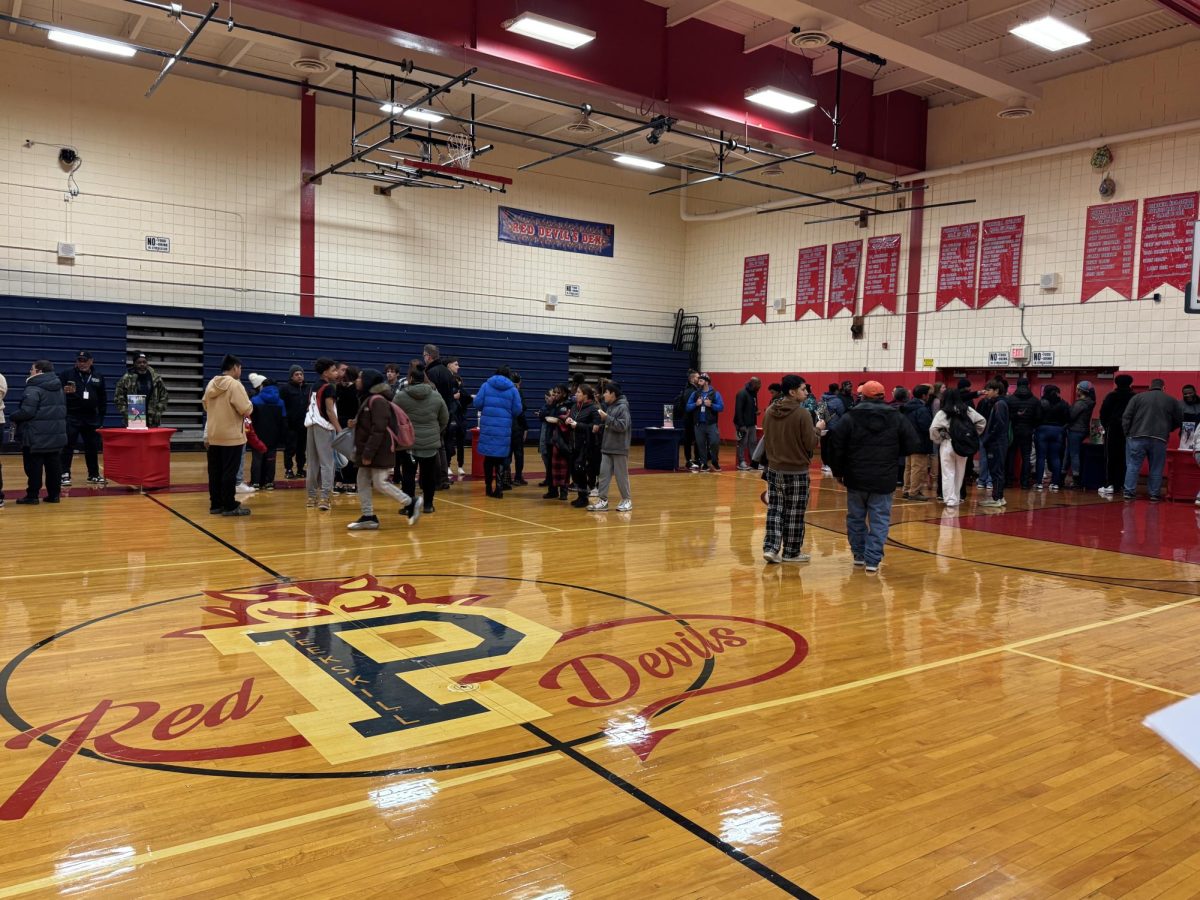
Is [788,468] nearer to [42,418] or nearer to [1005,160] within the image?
[42,418]

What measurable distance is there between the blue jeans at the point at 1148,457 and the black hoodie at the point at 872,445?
6.86 metres

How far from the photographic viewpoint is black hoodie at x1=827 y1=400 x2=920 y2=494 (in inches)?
254

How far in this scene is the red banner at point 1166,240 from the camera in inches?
498

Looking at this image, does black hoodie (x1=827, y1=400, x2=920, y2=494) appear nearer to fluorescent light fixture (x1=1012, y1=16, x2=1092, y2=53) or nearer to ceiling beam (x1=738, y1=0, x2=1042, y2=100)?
ceiling beam (x1=738, y1=0, x2=1042, y2=100)

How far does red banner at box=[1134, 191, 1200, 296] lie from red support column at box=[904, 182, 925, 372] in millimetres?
3825

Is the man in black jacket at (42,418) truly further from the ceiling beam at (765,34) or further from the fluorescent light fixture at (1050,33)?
the fluorescent light fixture at (1050,33)

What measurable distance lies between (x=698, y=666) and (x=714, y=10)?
31.9 ft

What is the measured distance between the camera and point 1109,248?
13.6 metres

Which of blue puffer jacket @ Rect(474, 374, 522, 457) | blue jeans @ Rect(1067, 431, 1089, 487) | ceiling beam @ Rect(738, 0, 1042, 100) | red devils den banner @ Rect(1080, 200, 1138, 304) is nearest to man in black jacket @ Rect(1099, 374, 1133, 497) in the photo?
blue jeans @ Rect(1067, 431, 1089, 487)

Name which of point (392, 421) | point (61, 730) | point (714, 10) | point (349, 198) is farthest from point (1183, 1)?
point (349, 198)

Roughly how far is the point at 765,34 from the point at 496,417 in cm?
650

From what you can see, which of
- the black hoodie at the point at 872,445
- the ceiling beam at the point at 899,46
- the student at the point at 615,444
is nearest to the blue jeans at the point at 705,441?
the student at the point at 615,444

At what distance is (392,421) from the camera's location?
301 inches

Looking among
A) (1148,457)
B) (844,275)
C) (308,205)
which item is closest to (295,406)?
(308,205)
